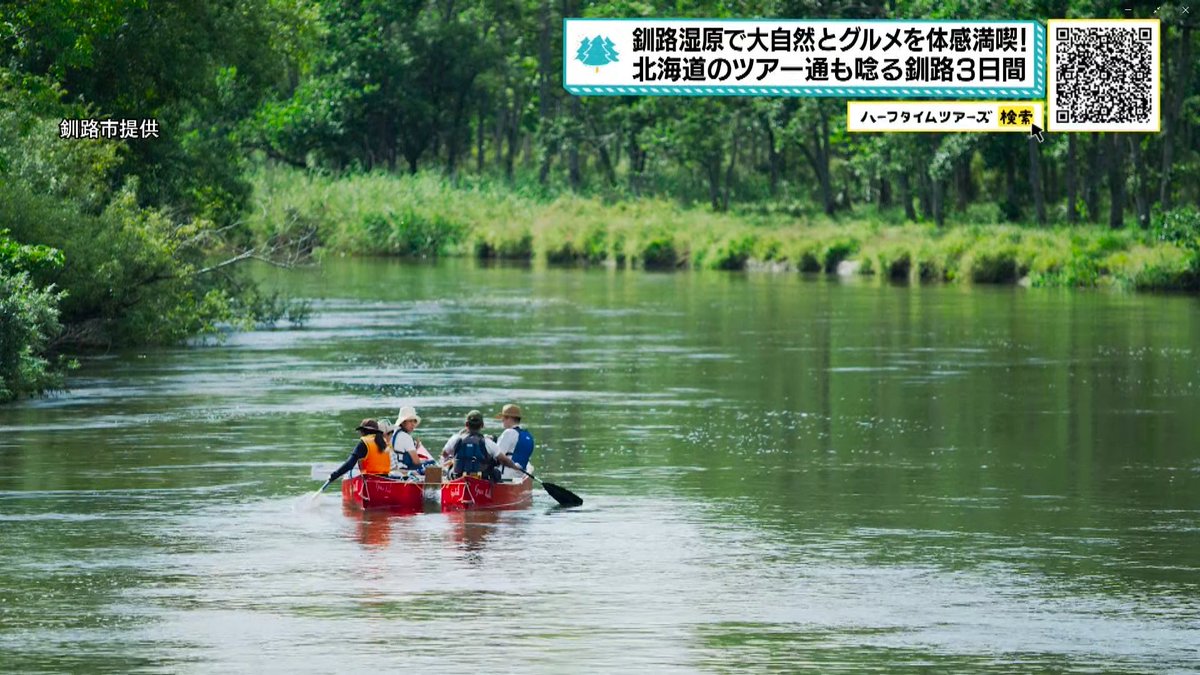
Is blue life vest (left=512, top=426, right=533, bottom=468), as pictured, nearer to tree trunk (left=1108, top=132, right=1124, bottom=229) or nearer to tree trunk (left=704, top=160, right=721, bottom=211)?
tree trunk (left=1108, top=132, right=1124, bottom=229)

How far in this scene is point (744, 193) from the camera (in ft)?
366

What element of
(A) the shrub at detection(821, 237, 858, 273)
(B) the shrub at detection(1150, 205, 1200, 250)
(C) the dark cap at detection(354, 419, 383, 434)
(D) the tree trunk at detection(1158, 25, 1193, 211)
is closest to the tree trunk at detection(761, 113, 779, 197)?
(A) the shrub at detection(821, 237, 858, 273)

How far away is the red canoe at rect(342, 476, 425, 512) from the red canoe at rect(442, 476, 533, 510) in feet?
1.06

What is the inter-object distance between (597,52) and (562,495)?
1480 centimetres

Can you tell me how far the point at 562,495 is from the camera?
2383 centimetres

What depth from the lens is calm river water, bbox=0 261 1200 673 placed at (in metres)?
16.6

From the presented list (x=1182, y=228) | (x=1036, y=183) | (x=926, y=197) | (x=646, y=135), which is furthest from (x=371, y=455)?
(x=646, y=135)

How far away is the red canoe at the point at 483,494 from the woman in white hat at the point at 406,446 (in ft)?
1.47

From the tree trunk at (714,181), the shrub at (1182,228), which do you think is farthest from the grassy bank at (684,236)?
the tree trunk at (714,181)

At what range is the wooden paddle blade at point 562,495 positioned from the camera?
2378 cm

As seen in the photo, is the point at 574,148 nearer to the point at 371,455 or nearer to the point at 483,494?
the point at 483,494

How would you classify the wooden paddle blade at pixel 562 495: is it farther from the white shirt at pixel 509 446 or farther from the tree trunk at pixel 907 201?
the tree trunk at pixel 907 201

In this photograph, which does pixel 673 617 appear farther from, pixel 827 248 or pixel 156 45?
pixel 827 248

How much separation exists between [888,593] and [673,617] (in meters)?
2.14
